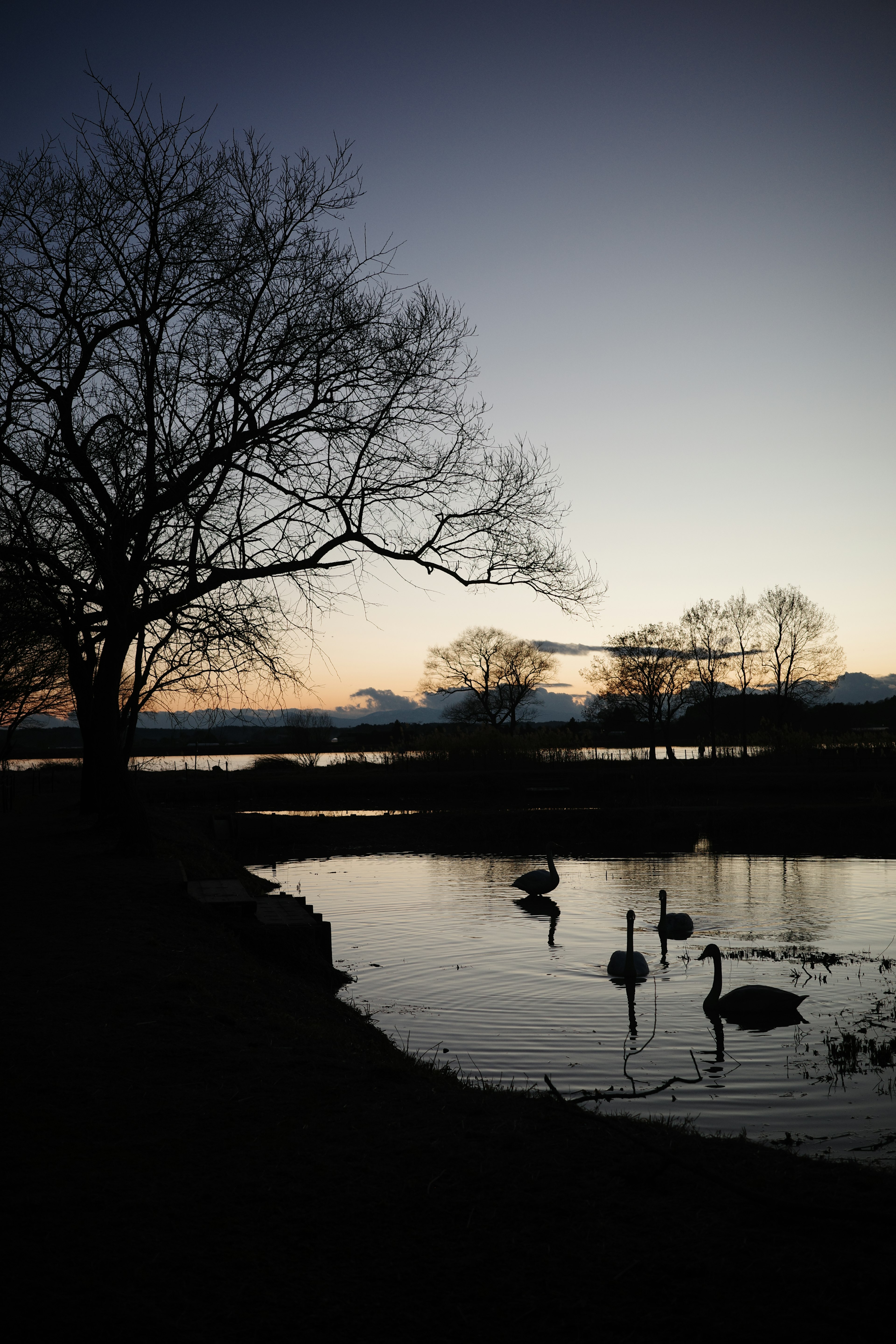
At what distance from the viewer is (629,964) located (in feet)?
43.6

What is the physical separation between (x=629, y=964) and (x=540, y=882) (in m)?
8.36

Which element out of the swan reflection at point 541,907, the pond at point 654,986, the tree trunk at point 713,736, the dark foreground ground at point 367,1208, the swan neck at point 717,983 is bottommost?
the swan reflection at point 541,907

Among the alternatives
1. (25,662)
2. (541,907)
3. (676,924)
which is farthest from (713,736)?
(25,662)

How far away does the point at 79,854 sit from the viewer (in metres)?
15.3

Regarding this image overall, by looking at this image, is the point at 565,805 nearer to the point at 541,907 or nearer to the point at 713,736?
the point at 541,907

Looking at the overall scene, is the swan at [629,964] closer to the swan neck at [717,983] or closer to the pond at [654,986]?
the pond at [654,986]

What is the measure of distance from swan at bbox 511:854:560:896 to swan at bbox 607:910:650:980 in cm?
764

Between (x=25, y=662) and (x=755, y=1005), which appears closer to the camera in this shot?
(x=755, y=1005)

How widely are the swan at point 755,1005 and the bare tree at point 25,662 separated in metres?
10.3

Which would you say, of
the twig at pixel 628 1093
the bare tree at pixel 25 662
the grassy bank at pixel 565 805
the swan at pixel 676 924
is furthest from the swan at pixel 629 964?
the grassy bank at pixel 565 805

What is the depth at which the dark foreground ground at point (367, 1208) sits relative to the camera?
342 centimetres

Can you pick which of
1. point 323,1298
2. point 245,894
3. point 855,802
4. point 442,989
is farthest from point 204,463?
point 855,802

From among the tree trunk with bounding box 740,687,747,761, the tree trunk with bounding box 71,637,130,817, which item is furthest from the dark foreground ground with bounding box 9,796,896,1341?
the tree trunk with bounding box 740,687,747,761

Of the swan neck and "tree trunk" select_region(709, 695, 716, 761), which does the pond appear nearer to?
the swan neck
